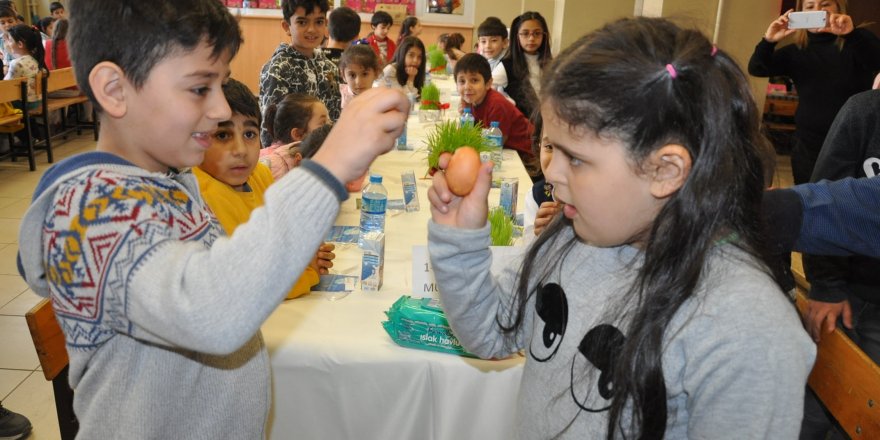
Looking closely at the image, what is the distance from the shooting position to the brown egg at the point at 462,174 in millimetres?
1193

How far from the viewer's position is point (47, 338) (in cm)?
161

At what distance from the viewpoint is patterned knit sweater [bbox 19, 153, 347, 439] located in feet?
2.81

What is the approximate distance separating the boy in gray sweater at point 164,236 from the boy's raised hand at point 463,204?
0.76ft

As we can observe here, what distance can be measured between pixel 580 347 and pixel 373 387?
0.78 m

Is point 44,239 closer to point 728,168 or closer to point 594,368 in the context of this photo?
point 594,368

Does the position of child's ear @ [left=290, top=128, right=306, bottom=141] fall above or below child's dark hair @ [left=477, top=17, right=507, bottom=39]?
below

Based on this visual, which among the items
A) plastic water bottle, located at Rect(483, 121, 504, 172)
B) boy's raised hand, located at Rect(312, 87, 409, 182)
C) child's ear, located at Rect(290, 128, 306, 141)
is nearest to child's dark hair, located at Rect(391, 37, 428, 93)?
plastic water bottle, located at Rect(483, 121, 504, 172)

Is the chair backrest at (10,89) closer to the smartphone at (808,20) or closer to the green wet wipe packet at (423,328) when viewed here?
the green wet wipe packet at (423,328)

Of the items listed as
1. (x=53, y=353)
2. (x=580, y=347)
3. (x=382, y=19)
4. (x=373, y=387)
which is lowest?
(x=373, y=387)

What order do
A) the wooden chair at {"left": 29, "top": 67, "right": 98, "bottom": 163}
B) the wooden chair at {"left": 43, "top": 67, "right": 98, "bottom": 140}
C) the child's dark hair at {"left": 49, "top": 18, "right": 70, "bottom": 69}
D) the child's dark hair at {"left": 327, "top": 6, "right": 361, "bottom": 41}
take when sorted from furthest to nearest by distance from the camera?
the child's dark hair at {"left": 49, "top": 18, "right": 70, "bottom": 69}
the wooden chair at {"left": 43, "top": 67, "right": 98, "bottom": 140}
the wooden chair at {"left": 29, "top": 67, "right": 98, "bottom": 163}
the child's dark hair at {"left": 327, "top": 6, "right": 361, "bottom": 41}

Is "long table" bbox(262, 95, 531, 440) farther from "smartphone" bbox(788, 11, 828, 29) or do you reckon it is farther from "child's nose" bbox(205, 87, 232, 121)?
"smartphone" bbox(788, 11, 828, 29)

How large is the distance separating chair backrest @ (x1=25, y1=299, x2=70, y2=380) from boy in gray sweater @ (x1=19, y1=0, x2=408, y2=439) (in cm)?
51

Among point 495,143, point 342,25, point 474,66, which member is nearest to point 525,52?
point 474,66

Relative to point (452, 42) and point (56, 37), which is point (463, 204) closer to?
point (56, 37)
